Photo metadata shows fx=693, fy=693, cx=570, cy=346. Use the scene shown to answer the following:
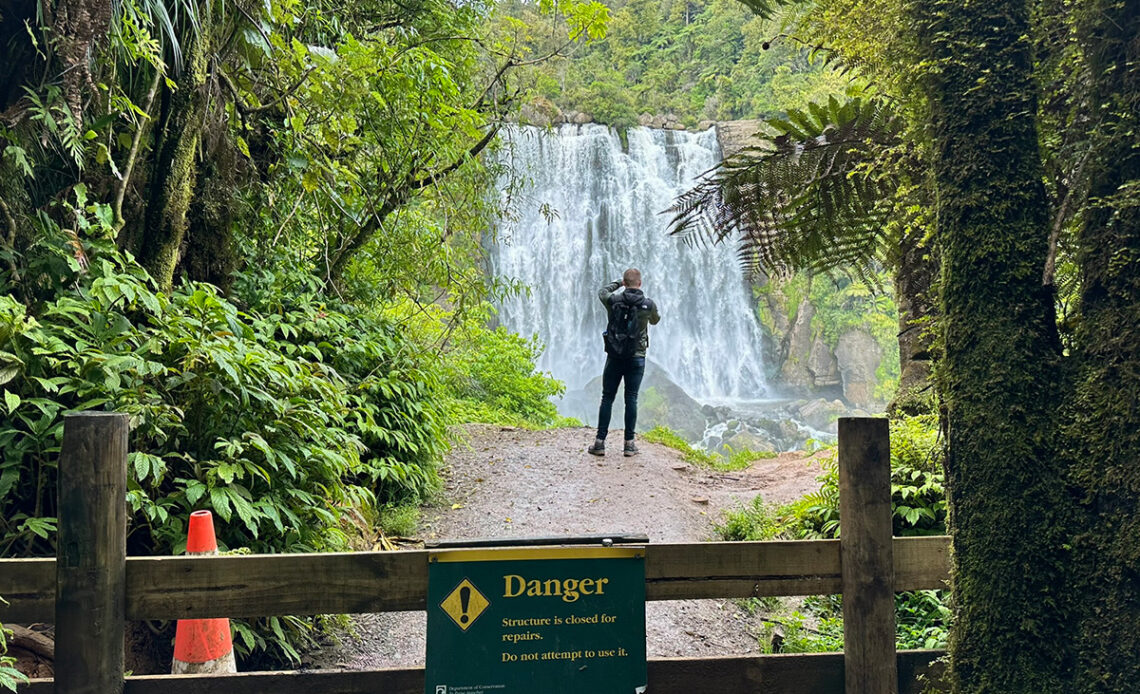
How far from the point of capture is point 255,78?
5.29 m

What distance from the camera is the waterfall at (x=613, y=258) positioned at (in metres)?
23.5

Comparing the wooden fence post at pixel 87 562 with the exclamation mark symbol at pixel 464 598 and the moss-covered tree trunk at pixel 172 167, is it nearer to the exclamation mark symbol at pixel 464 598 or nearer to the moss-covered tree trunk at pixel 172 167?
the exclamation mark symbol at pixel 464 598

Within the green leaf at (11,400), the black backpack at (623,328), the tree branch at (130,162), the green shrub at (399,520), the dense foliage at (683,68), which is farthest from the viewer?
the dense foliage at (683,68)

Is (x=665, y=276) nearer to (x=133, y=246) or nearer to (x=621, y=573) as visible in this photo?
(x=133, y=246)

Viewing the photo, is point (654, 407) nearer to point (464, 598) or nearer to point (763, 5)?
point (763, 5)

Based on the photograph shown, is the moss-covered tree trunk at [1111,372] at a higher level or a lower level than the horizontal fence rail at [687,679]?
higher

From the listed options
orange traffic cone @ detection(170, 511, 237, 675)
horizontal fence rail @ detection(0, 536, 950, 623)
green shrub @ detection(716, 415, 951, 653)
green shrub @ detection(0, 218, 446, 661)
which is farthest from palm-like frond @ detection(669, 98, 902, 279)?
orange traffic cone @ detection(170, 511, 237, 675)

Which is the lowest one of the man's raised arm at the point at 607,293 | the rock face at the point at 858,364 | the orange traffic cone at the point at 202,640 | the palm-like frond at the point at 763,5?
the orange traffic cone at the point at 202,640

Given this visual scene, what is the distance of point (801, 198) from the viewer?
12.3ft

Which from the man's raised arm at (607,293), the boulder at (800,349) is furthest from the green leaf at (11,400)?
the boulder at (800,349)

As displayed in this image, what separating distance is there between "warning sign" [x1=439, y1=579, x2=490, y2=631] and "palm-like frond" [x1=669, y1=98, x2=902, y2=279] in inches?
91.4

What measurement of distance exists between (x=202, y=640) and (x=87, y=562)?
4.05 feet

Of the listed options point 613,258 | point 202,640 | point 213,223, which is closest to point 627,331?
point 213,223

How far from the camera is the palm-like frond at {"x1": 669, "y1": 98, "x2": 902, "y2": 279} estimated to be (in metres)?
3.77
